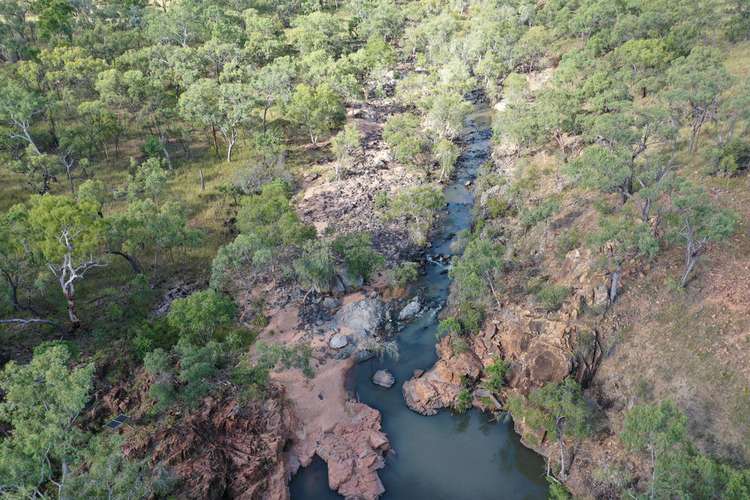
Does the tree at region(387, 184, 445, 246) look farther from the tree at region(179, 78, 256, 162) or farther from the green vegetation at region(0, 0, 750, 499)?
the tree at region(179, 78, 256, 162)

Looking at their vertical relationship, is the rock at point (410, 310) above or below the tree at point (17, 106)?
below

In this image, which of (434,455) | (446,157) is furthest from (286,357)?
(446,157)

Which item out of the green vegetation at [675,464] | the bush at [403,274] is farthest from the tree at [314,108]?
the green vegetation at [675,464]

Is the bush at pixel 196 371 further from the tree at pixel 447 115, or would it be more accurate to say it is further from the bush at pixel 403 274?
the tree at pixel 447 115

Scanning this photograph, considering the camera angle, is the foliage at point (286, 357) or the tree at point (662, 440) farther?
the foliage at point (286, 357)

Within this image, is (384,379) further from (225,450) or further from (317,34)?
(317,34)


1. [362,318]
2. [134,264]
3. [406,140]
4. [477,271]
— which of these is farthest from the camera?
[406,140]

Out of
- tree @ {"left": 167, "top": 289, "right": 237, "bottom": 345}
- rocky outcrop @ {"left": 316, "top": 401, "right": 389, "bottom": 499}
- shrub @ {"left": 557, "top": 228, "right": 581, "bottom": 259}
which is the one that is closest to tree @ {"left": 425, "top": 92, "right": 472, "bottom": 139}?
shrub @ {"left": 557, "top": 228, "right": 581, "bottom": 259}
